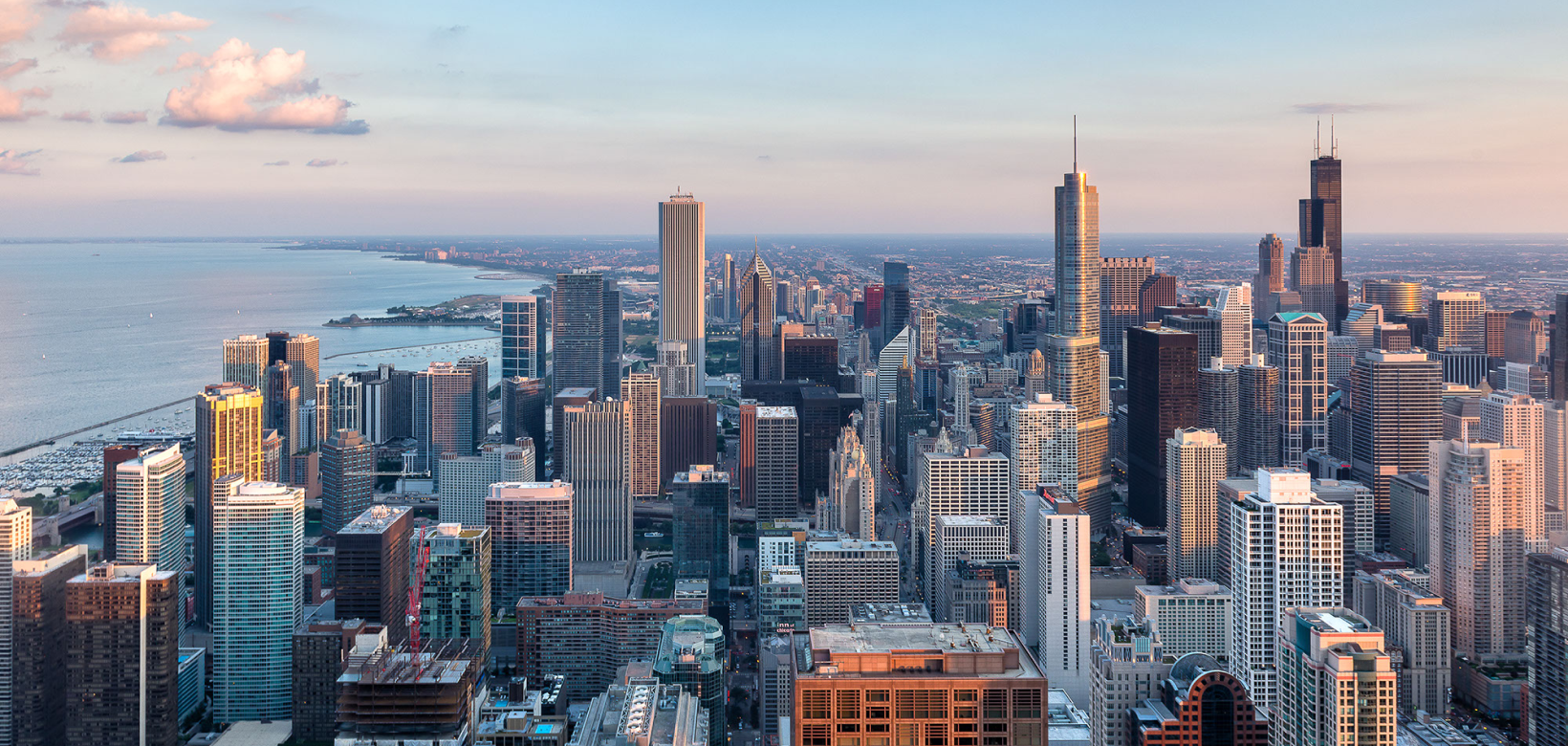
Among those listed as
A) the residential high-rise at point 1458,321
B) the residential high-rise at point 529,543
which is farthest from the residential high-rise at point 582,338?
the residential high-rise at point 1458,321

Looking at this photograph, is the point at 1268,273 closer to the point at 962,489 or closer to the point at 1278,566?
the point at 962,489

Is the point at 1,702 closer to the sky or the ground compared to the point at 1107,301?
closer to the ground

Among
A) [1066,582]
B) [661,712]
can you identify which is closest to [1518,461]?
[1066,582]

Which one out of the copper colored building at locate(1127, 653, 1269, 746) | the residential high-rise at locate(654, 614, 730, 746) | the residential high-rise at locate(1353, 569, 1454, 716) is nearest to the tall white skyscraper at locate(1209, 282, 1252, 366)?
the residential high-rise at locate(1353, 569, 1454, 716)

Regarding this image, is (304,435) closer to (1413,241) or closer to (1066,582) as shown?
(1066,582)

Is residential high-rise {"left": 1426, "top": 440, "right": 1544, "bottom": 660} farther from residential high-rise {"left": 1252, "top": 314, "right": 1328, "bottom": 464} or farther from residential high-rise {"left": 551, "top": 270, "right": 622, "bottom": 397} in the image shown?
residential high-rise {"left": 551, "top": 270, "right": 622, "bottom": 397}

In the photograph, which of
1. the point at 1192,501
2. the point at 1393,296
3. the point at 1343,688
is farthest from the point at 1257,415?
the point at 1343,688
